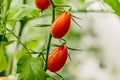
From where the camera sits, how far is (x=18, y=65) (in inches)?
31.4

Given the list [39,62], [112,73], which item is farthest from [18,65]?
[112,73]

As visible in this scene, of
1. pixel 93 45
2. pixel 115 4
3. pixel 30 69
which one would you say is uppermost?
pixel 115 4

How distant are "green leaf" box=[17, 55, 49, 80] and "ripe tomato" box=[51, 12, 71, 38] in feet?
0.23

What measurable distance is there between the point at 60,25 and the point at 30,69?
100 mm

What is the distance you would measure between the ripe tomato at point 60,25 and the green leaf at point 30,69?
0.23 ft

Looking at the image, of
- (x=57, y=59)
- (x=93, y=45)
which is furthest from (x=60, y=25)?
(x=93, y=45)

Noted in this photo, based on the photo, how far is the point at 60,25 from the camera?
2.46 feet

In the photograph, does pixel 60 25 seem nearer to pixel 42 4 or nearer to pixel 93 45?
pixel 42 4

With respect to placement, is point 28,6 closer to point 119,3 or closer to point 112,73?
point 119,3

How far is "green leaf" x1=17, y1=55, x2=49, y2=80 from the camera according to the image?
78 centimetres

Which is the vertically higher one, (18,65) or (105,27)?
(18,65)

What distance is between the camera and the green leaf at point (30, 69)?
78 centimetres

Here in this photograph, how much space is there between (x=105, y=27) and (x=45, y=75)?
304 centimetres

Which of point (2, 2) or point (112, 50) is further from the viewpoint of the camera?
point (112, 50)
